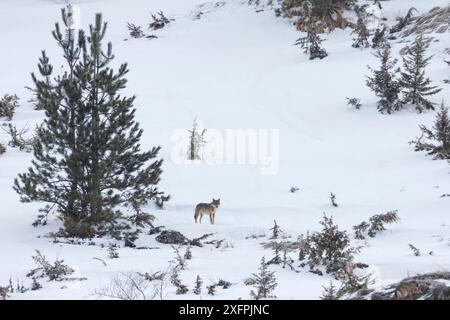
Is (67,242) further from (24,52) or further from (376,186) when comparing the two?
(24,52)

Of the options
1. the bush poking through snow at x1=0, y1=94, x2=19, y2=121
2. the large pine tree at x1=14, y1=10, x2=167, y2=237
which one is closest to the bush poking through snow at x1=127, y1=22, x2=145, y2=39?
the bush poking through snow at x1=0, y1=94, x2=19, y2=121

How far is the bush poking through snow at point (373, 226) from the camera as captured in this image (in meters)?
9.20

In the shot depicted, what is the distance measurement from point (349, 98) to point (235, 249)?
35.2 feet

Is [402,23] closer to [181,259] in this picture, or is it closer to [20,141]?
[20,141]

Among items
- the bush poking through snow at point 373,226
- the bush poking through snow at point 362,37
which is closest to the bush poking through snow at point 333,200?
the bush poking through snow at point 373,226

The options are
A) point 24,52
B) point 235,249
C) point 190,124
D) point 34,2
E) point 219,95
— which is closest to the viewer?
point 235,249

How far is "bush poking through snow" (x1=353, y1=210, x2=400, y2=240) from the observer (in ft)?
30.2

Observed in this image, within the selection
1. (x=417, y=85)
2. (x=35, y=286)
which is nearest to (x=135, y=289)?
(x=35, y=286)

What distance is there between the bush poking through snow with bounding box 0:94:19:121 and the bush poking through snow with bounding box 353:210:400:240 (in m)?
14.6

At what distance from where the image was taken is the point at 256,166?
1466 cm

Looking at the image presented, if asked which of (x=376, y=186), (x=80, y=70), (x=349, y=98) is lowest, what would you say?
(x=376, y=186)

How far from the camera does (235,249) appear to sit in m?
9.33

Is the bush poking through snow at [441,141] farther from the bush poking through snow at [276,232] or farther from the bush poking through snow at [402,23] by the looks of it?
the bush poking through snow at [402,23]
